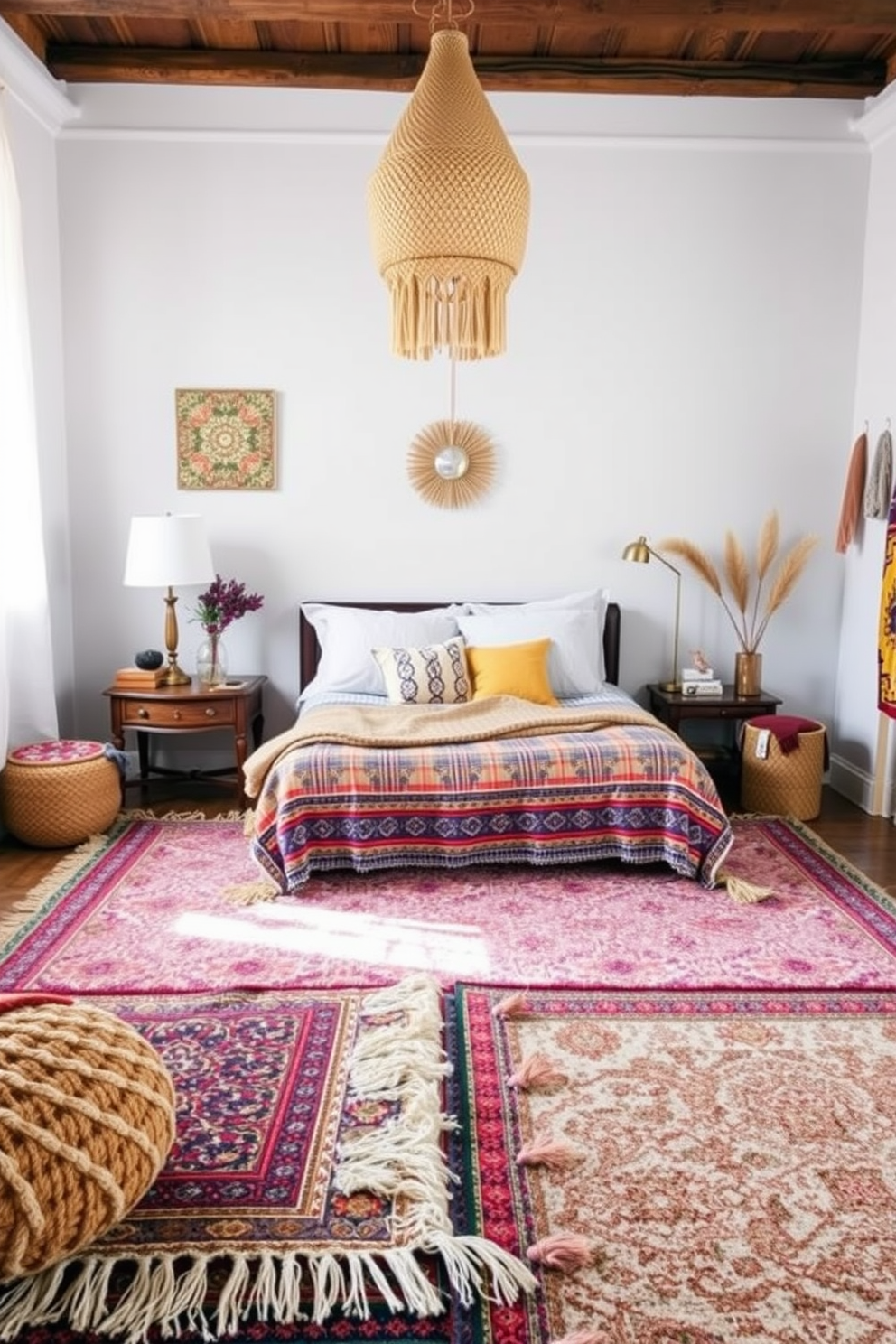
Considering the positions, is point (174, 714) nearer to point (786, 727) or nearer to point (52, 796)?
point (52, 796)

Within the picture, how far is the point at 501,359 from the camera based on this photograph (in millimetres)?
4855

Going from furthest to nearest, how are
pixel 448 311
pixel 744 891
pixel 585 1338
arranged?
1. pixel 744 891
2. pixel 448 311
3. pixel 585 1338

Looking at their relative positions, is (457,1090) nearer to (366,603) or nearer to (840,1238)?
(840,1238)

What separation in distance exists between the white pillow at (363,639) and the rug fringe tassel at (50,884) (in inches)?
42.5

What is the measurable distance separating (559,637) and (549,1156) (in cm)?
270

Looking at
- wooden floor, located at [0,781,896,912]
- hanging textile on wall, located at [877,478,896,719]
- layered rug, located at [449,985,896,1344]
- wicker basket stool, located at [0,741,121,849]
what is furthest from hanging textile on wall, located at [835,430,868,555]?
wicker basket stool, located at [0,741,121,849]

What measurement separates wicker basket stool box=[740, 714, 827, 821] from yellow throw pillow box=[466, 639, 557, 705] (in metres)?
0.90

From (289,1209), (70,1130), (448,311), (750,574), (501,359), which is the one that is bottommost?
(289,1209)

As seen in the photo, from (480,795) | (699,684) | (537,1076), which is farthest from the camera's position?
(699,684)

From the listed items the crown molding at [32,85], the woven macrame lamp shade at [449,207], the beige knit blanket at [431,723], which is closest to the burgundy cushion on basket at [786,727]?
the beige knit blanket at [431,723]

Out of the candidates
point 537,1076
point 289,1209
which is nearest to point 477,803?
point 537,1076

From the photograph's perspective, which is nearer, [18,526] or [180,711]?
[18,526]

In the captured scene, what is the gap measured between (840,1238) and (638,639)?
3371 millimetres

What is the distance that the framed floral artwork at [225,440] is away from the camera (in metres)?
4.87
